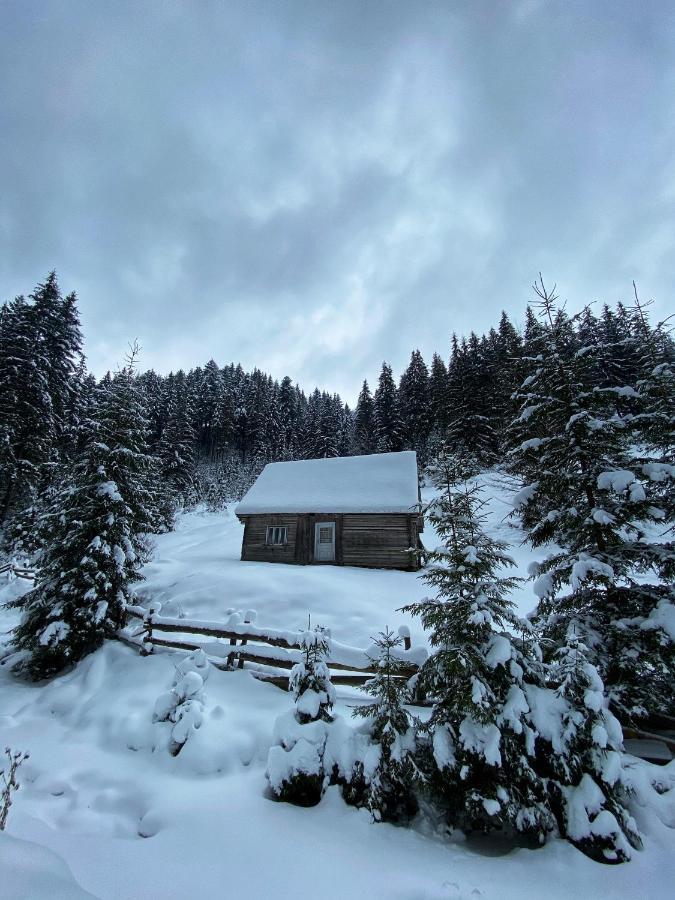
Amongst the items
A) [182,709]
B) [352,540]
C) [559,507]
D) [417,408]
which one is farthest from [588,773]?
[417,408]

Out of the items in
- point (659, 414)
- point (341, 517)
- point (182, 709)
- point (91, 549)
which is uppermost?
point (659, 414)

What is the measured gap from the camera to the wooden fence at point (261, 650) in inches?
289

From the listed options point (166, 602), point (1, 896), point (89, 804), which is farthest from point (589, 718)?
point (166, 602)

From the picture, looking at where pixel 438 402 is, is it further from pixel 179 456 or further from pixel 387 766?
pixel 387 766

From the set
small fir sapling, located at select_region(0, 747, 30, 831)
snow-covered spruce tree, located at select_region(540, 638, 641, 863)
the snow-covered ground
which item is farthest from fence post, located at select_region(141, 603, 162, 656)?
snow-covered spruce tree, located at select_region(540, 638, 641, 863)

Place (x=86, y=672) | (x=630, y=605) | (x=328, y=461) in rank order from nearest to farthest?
(x=630, y=605) < (x=86, y=672) < (x=328, y=461)

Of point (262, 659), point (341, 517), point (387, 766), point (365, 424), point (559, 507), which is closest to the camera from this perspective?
point (387, 766)

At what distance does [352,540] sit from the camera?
773 inches

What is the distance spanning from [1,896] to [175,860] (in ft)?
5.54

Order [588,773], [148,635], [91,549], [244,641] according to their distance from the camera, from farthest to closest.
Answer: [91,549]
[148,635]
[244,641]
[588,773]

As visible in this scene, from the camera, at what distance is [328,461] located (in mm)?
25234

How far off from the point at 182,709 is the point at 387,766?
3623mm

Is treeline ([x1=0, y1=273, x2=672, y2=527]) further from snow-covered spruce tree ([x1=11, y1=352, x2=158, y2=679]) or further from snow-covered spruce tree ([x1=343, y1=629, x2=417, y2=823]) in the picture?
snow-covered spruce tree ([x1=343, y1=629, x2=417, y2=823])

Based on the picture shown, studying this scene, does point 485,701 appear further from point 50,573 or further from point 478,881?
point 50,573
